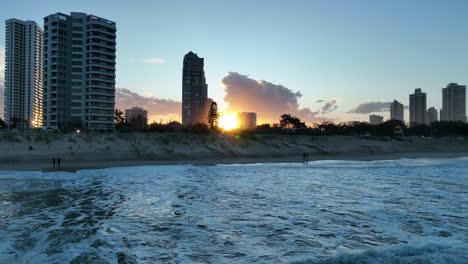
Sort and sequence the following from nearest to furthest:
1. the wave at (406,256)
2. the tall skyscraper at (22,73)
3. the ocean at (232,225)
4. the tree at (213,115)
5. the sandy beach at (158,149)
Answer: the wave at (406,256) → the ocean at (232,225) → the sandy beach at (158,149) → the tree at (213,115) → the tall skyscraper at (22,73)

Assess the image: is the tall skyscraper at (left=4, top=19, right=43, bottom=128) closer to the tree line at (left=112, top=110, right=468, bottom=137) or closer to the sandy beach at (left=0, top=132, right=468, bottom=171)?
the tree line at (left=112, top=110, right=468, bottom=137)

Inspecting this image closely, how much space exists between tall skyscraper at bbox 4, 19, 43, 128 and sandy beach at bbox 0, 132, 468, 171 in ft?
392

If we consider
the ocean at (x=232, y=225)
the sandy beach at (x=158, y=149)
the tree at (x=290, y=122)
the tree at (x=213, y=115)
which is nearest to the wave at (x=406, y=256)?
the ocean at (x=232, y=225)

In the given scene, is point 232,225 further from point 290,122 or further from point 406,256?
point 290,122

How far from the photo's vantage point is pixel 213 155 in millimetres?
52812

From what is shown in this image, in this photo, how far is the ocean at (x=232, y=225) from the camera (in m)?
8.87

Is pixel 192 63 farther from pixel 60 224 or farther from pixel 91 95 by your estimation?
pixel 60 224

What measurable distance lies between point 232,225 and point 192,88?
174001 mm

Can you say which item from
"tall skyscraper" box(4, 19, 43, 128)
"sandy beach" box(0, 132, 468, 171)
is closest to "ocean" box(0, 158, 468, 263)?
"sandy beach" box(0, 132, 468, 171)

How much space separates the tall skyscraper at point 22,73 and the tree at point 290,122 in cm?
10777

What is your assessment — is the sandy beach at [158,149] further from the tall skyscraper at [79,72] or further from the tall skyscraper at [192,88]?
the tall skyscraper at [192,88]

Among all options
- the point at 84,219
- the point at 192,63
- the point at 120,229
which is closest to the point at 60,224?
the point at 84,219

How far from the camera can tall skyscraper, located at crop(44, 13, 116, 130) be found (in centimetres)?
10031

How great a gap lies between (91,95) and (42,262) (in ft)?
327
